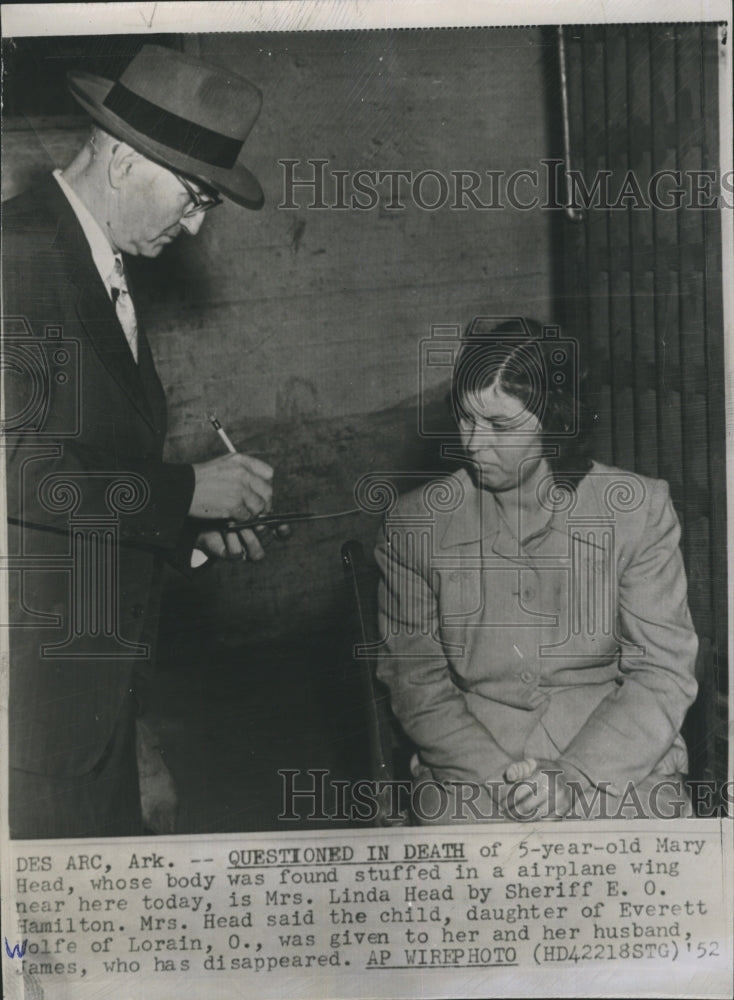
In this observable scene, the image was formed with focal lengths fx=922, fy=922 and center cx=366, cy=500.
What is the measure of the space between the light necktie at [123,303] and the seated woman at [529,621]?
36.4 inches

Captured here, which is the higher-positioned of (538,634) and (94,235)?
(94,235)

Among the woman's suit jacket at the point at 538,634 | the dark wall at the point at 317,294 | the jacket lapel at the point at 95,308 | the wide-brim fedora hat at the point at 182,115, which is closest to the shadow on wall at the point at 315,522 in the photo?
the dark wall at the point at 317,294

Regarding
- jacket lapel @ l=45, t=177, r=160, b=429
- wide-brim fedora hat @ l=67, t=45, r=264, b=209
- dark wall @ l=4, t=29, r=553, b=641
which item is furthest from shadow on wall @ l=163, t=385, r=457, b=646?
wide-brim fedora hat @ l=67, t=45, r=264, b=209

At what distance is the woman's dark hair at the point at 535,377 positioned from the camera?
2623 millimetres

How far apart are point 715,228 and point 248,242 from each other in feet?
4.43

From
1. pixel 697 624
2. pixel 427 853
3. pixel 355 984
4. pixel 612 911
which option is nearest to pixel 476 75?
pixel 697 624

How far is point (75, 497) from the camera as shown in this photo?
8.68ft

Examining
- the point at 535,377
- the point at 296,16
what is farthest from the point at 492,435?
the point at 296,16

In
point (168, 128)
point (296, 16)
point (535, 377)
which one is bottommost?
point (535, 377)

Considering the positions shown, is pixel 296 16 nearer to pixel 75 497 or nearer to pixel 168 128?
pixel 168 128

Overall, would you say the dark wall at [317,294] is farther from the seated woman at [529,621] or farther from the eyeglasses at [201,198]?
the seated woman at [529,621]

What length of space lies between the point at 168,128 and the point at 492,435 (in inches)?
49.9

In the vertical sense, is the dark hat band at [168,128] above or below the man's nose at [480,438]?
above

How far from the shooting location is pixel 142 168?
2625 mm
